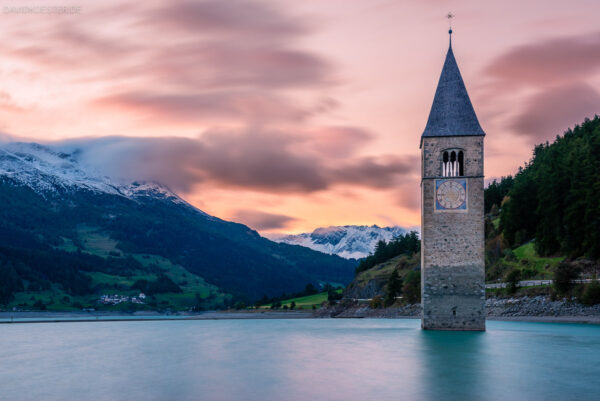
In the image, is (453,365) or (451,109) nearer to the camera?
(453,365)

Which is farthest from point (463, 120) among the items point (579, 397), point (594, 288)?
point (579, 397)

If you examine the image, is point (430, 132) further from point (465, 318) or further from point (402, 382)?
point (402, 382)

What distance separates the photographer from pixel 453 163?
2243 inches

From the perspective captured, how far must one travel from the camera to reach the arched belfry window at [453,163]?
56.6 metres

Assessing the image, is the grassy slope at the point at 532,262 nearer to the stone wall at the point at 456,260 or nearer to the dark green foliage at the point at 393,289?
the dark green foliage at the point at 393,289

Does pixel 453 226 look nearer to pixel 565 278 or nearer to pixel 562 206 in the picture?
pixel 565 278

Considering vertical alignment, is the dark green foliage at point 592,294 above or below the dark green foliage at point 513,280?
below

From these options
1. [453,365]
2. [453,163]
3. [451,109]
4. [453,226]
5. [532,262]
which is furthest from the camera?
[532,262]

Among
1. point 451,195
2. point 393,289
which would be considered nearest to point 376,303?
point 393,289

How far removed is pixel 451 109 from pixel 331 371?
1222 inches

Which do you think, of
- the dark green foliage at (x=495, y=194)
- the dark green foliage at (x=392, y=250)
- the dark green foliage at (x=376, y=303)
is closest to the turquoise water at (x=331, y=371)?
the dark green foliage at (x=376, y=303)

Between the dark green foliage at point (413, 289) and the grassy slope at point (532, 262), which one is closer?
the grassy slope at point (532, 262)

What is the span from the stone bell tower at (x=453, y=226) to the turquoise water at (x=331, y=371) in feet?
7.20

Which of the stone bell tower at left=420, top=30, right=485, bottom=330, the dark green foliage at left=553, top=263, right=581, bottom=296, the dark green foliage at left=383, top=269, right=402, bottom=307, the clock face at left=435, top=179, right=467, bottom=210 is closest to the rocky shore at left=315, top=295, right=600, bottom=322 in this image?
the dark green foliage at left=553, top=263, right=581, bottom=296
